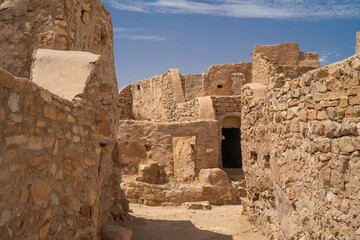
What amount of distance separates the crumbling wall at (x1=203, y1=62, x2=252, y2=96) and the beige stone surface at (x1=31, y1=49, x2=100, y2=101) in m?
11.9

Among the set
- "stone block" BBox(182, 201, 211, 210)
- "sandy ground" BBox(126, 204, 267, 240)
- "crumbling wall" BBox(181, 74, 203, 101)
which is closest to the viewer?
"sandy ground" BBox(126, 204, 267, 240)

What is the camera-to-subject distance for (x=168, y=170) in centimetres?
1060

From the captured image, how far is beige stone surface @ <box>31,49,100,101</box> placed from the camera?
3.56 metres

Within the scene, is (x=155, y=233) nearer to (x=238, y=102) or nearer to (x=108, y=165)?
(x=108, y=165)

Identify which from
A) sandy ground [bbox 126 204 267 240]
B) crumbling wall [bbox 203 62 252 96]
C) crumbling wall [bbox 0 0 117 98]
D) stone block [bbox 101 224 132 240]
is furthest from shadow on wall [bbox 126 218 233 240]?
crumbling wall [bbox 203 62 252 96]

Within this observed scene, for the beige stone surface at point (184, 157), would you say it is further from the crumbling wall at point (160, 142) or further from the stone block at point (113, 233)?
the stone block at point (113, 233)

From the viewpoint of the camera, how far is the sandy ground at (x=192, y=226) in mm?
5770

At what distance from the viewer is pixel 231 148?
617 inches

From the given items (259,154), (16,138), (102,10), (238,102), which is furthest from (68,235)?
(238,102)

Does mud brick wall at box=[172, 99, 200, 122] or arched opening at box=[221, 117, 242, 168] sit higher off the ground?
mud brick wall at box=[172, 99, 200, 122]

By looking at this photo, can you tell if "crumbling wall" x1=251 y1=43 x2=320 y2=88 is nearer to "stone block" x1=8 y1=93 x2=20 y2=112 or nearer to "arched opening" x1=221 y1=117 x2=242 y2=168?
A: "arched opening" x1=221 y1=117 x2=242 y2=168

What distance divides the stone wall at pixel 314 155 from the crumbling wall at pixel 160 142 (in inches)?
216

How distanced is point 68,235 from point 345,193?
8.70 ft

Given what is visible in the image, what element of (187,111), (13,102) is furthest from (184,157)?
(13,102)
